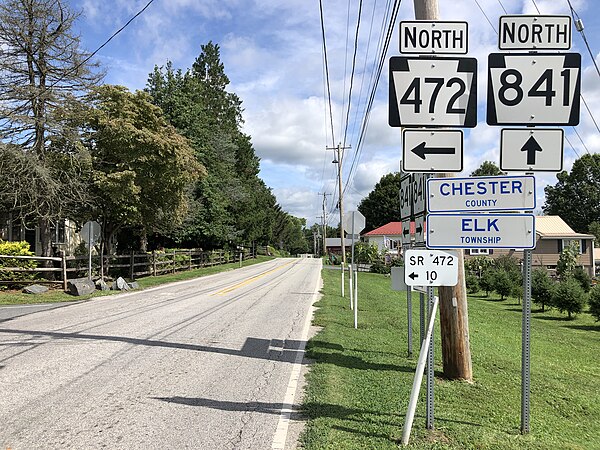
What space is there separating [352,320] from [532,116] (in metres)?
7.99

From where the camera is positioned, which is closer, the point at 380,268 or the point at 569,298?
the point at 569,298

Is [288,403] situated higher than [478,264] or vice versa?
[288,403]

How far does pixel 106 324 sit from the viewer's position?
10.7 m

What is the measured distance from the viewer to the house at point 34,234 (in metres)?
24.8

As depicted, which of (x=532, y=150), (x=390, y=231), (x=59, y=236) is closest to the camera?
(x=532, y=150)

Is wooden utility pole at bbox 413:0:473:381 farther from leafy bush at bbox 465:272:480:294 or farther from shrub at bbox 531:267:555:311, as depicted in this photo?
leafy bush at bbox 465:272:480:294

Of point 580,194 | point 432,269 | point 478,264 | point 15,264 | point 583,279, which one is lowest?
point 583,279

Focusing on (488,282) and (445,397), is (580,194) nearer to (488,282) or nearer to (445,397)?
(488,282)

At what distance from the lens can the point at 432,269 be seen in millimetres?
4684

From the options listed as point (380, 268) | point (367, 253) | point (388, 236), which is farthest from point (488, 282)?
point (388, 236)

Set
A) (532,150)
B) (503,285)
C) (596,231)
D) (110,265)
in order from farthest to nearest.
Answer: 1. (596,231)
2. (503,285)
3. (110,265)
4. (532,150)

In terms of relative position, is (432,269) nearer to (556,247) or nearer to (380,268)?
(380,268)

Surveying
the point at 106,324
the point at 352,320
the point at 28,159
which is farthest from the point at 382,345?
the point at 28,159

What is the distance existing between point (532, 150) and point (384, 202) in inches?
3024
